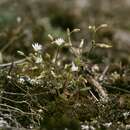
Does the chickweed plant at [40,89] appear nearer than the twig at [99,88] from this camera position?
Yes

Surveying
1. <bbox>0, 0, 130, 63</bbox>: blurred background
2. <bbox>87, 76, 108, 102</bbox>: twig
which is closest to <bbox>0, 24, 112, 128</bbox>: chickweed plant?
<bbox>87, 76, 108, 102</bbox>: twig

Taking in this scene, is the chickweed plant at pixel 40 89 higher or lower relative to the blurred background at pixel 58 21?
lower

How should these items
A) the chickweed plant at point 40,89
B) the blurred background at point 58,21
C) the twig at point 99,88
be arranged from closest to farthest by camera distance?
1. the chickweed plant at point 40,89
2. the twig at point 99,88
3. the blurred background at point 58,21

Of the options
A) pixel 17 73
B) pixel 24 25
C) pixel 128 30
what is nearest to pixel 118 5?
pixel 128 30

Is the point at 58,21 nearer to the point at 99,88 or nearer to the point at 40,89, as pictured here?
the point at 99,88

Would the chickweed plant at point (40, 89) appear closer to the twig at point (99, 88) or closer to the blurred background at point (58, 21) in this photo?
the twig at point (99, 88)

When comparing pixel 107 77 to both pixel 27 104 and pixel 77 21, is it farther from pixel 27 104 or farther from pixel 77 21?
pixel 77 21

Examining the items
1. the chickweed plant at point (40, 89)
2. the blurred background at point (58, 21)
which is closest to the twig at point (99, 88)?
the chickweed plant at point (40, 89)

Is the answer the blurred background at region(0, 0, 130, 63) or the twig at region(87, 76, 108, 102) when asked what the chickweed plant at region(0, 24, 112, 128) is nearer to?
the twig at region(87, 76, 108, 102)
